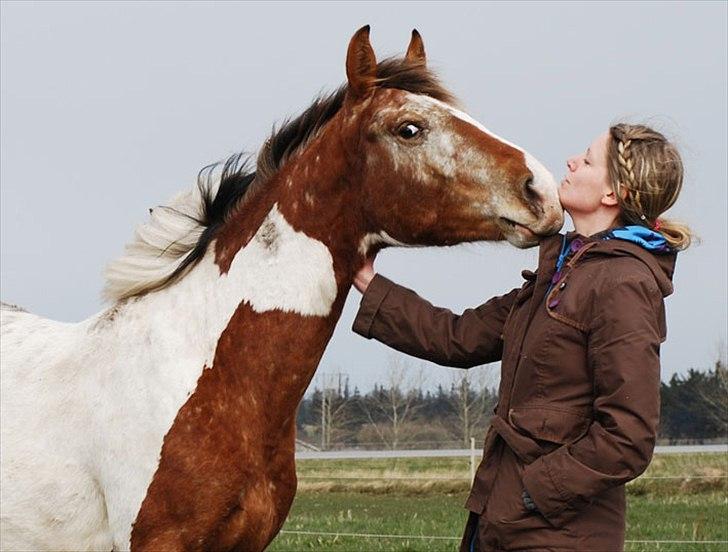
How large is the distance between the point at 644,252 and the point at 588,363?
0.44m

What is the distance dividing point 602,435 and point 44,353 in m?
2.44

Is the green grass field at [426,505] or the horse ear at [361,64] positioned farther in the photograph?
the green grass field at [426,505]

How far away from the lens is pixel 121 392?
390 centimetres

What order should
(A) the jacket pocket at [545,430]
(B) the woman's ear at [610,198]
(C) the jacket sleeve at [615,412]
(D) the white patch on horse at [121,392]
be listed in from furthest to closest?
1. (D) the white patch on horse at [121,392]
2. (B) the woman's ear at [610,198]
3. (A) the jacket pocket at [545,430]
4. (C) the jacket sleeve at [615,412]

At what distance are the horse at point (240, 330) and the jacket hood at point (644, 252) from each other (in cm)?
19

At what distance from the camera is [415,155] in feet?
12.9

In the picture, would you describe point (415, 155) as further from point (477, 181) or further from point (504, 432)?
point (504, 432)

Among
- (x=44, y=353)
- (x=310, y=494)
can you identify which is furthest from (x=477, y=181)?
(x=310, y=494)

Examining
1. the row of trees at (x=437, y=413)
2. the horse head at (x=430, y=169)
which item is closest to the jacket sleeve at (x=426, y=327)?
the horse head at (x=430, y=169)

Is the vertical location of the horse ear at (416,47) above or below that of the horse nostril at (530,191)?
above

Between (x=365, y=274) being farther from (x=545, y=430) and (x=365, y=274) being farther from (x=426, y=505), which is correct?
(x=426, y=505)

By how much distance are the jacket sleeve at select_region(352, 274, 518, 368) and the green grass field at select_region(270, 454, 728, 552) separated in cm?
596

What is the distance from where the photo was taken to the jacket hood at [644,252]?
3.44 metres

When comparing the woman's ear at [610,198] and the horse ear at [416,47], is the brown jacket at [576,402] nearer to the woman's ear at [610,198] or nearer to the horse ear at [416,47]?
the woman's ear at [610,198]
